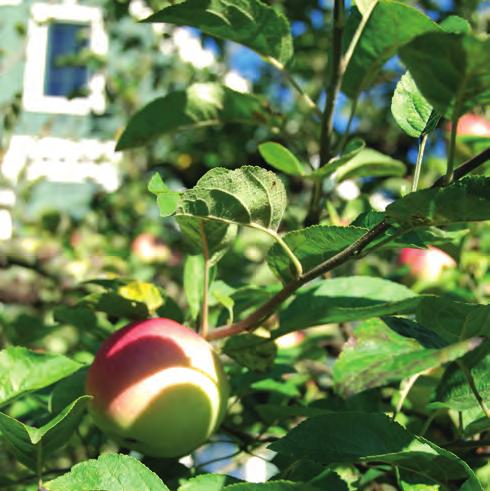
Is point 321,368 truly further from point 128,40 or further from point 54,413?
point 128,40

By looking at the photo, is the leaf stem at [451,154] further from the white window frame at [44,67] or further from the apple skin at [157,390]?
the white window frame at [44,67]

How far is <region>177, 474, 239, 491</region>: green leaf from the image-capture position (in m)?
0.69

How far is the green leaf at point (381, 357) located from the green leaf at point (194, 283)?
0.42m

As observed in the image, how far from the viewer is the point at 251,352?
87 centimetres

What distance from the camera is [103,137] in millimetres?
3521

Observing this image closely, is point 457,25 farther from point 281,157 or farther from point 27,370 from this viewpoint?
point 27,370

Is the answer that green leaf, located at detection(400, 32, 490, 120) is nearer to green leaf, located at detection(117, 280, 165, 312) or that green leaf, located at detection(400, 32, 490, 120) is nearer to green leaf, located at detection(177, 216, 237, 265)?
green leaf, located at detection(177, 216, 237, 265)

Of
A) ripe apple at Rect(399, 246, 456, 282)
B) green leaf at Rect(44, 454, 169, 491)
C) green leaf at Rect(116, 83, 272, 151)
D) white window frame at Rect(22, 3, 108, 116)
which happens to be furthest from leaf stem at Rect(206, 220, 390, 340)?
white window frame at Rect(22, 3, 108, 116)

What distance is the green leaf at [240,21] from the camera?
34.0 inches

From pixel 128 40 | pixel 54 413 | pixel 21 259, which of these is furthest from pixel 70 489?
pixel 128 40

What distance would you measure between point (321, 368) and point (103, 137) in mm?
2483

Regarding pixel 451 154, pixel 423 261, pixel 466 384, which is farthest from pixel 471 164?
pixel 423 261

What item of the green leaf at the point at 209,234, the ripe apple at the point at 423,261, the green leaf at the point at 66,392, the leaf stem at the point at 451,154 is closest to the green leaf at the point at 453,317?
the leaf stem at the point at 451,154

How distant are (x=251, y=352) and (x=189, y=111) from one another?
14.9 inches
